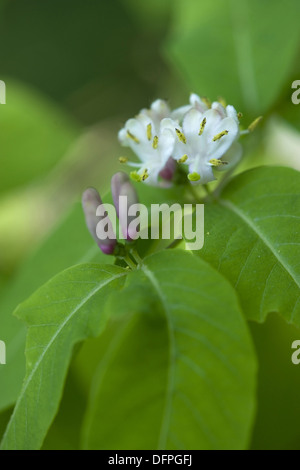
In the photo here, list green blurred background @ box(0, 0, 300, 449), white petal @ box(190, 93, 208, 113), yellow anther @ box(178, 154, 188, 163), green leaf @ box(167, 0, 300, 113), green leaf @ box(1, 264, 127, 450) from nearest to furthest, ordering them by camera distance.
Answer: green leaf @ box(1, 264, 127, 450), yellow anther @ box(178, 154, 188, 163), white petal @ box(190, 93, 208, 113), green blurred background @ box(0, 0, 300, 449), green leaf @ box(167, 0, 300, 113)

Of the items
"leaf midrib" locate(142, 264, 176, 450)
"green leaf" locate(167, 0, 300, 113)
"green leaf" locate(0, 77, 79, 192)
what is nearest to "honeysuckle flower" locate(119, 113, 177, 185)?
"leaf midrib" locate(142, 264, 176, 450)

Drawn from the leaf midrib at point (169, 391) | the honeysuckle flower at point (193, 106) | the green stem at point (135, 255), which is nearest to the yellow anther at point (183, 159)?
the honeysuckle flower at point (193, 106)

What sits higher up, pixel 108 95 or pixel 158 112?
pixel 108 95

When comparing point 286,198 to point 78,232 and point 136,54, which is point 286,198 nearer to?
point 78,232

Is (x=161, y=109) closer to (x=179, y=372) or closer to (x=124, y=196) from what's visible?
(x=124, y=196)

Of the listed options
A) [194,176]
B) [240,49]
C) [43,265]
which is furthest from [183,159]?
[240,49]

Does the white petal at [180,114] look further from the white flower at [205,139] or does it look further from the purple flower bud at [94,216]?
the purple flower bud at [94,216]

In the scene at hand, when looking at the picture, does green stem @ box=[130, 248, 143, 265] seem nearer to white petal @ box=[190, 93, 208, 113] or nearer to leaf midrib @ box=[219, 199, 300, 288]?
leaf midrib @ box=[219, 199, 300, 288]

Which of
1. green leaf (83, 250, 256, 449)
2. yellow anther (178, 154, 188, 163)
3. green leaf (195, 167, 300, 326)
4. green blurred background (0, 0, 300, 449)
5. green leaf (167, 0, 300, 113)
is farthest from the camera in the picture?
green leaf (167, 0, 300, 113)
